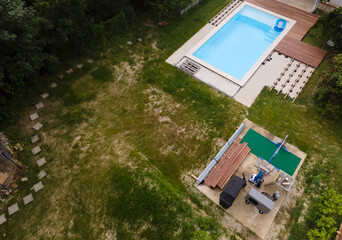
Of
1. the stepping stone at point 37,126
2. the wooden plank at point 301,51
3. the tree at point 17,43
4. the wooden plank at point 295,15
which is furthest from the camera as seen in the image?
the wooden plank at point 295,15

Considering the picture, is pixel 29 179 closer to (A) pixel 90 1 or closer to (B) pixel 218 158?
(B) pixel 218 158

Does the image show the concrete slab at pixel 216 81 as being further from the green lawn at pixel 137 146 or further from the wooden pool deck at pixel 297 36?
the wooden pool deck at pixel 297 36

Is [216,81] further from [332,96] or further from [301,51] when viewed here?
[301,51]

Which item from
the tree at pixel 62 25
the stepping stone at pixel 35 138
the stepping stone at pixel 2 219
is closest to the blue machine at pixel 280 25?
the tree at pixel 62 25

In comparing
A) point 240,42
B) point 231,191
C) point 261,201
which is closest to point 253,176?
point 261,201

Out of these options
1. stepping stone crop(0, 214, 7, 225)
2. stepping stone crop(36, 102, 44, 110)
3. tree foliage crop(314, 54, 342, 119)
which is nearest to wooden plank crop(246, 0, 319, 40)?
tree foliage crop(314, 54, 342, 119)

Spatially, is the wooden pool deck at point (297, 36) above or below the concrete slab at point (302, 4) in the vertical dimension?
below

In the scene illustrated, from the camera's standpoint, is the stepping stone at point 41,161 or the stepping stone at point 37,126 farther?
the stepping stone at point 37,126

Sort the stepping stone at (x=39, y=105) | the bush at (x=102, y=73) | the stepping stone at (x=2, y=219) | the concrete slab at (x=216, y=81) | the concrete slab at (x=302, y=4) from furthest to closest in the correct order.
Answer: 1. the concrete slab at (x=302, y=4)
2. the bush at (x=102, y=73)
3. the concrete slab at (x=216, y=81)
4. the stepping stone at (x=39, y=105)
5. the stepping stone at (x=2, y=219)
